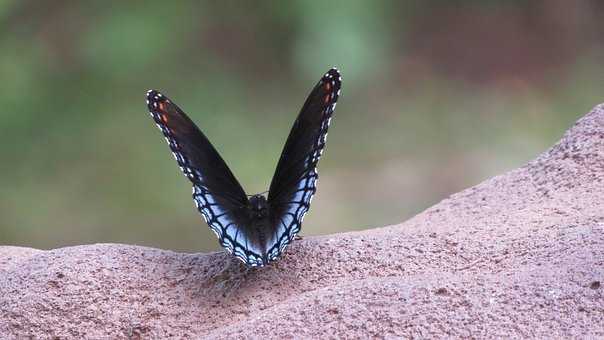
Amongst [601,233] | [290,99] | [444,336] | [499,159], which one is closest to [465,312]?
[444,336]

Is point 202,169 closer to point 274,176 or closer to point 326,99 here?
point 274,176

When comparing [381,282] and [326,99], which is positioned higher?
[326,99]

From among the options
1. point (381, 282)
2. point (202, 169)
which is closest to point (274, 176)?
point (202, 169)

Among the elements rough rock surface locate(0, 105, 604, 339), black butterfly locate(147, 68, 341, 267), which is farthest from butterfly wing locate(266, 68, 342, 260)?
rough rock surface locate(0, 105, 604, 339)

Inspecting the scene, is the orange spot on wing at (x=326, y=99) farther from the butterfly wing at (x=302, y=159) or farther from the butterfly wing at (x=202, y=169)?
the butterfly wing at (x=202, y=169)

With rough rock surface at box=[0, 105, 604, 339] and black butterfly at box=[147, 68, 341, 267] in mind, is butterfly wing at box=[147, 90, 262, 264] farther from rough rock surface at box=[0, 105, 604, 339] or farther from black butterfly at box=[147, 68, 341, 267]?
rough rock surface at box=[0, 105, 604, 339]

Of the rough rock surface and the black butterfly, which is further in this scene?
the black butterfly
